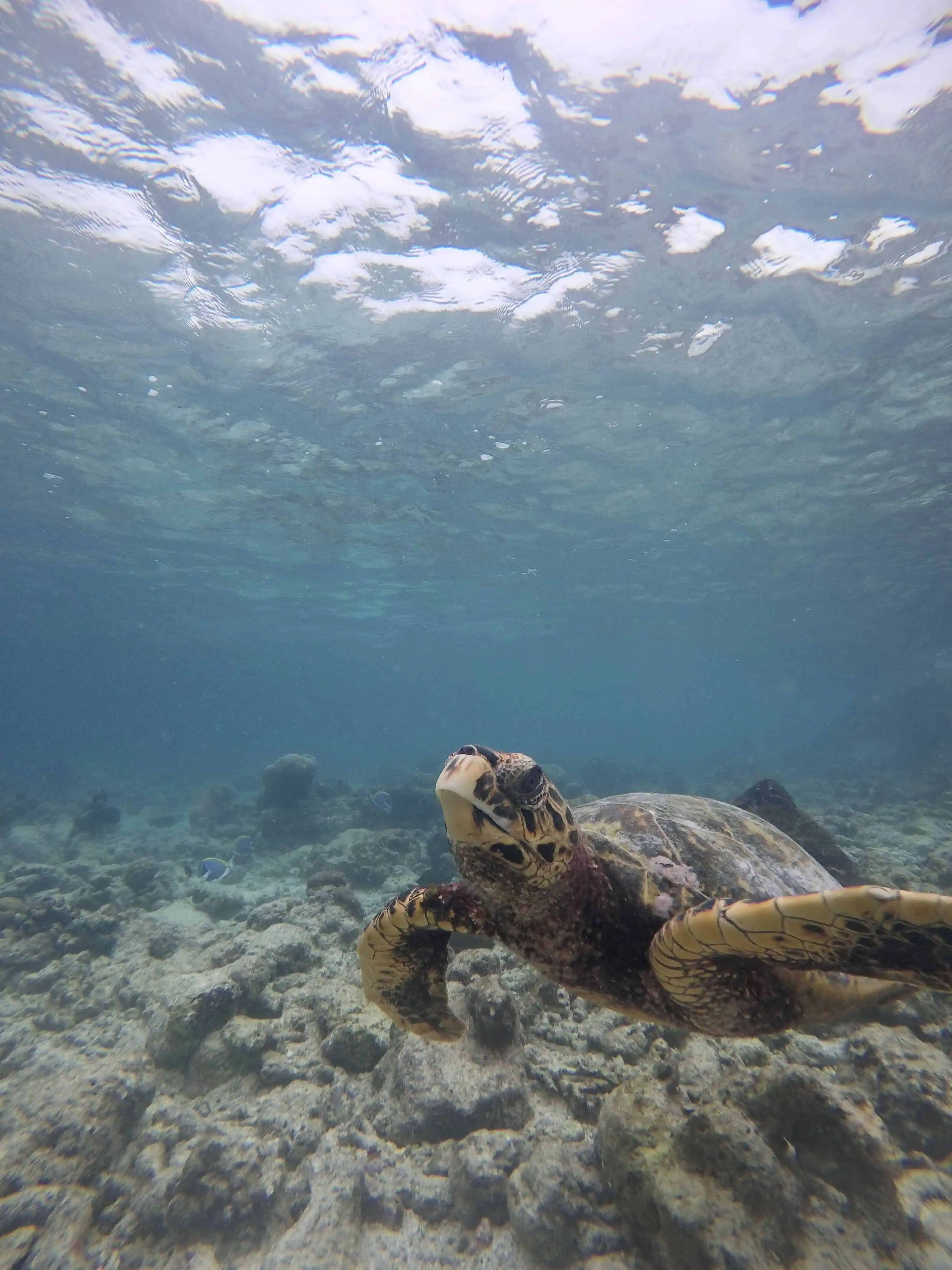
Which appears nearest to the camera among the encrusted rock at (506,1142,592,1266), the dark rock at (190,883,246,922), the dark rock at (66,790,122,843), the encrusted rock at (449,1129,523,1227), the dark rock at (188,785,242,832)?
the encrusted rock at (506,1142,592,1266)

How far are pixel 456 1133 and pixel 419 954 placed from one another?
1.34m

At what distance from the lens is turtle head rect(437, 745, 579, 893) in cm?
218

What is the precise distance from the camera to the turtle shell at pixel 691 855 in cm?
305

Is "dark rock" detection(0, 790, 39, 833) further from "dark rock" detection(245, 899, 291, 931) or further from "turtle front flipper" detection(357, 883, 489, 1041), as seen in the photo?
"turtle front flipper" detection(357, 883, 489, 1041)

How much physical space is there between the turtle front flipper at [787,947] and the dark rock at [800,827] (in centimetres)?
408

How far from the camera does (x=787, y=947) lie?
7.68ft

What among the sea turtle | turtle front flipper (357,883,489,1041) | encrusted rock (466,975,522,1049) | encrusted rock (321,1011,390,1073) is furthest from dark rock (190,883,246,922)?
the sea turtle

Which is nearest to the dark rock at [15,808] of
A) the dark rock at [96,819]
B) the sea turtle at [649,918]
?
the dark rock at [96,819]

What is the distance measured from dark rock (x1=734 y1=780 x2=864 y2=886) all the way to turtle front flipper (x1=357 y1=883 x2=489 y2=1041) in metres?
4.50

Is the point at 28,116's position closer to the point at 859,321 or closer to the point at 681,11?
the point at 681,11

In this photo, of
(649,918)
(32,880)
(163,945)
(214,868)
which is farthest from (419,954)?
(32,880)

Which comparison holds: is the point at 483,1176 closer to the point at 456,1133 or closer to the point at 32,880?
the point at 456,1133

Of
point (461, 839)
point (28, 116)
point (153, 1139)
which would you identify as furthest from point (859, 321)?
point (153, 1139)

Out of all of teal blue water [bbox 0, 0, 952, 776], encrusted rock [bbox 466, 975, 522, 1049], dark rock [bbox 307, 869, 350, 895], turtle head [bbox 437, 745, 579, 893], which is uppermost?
teal blue water [bbox 0, 0, 952, 776]
